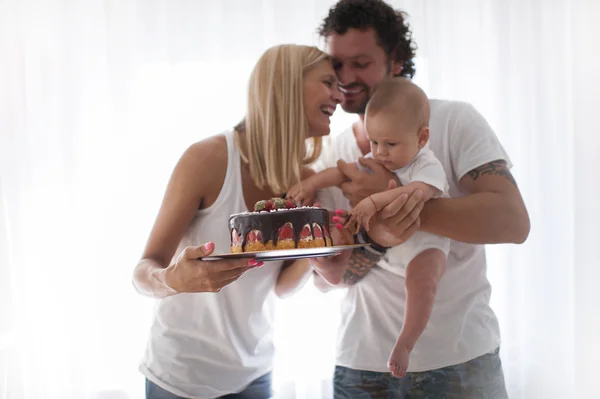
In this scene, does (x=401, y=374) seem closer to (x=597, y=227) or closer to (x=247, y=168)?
(x=247, y=168)

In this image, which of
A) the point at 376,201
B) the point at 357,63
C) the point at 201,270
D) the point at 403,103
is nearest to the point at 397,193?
the point at 376,201

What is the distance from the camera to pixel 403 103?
1.86m

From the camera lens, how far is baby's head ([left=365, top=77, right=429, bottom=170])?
1849 millimetres

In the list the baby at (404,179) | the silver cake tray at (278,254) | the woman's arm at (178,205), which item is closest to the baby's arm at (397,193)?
the baby at (404,179)

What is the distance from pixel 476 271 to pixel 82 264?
1738 mm

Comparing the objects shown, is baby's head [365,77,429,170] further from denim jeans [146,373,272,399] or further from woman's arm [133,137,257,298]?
denim jeans [146,373,272,399]

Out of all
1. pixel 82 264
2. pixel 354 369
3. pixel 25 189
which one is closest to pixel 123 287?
pixel 82 264

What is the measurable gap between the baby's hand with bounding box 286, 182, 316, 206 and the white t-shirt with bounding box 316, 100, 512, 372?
0.98 feet

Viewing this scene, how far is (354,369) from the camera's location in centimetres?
196

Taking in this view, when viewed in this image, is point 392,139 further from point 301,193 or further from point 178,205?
point 178,205

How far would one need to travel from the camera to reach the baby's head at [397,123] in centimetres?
185

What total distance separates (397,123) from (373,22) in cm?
42

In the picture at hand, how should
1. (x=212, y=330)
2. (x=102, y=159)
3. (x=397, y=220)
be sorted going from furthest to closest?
(x=102, y=159)
(x=212, y=330)
(x=397, y=220)

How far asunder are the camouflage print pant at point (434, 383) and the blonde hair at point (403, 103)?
0.73m
